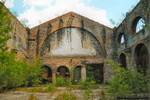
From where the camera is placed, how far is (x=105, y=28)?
26984 mm

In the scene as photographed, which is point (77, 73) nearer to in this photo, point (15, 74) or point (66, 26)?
point (66, 26)

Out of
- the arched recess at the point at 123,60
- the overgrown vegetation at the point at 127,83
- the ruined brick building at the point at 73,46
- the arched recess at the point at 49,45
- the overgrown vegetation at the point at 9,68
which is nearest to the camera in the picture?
the overgrown vegetation at the point at 9,68

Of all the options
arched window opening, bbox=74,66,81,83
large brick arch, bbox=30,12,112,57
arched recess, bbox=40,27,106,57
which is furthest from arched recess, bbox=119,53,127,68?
arched window opening, bbox=74,66,81,83

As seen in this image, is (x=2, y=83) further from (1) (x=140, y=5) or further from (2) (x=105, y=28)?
(2) (x=105, y=28)

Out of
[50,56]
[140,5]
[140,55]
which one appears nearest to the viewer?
[140,5]

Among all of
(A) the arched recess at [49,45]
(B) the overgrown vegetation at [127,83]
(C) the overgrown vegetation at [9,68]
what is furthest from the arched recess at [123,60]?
(B) the overgrown vegetation at [127,83]

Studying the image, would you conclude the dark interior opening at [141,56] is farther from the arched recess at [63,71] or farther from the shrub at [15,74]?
the arched recess at [63,71]

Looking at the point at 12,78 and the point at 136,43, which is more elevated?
the point at 136,43

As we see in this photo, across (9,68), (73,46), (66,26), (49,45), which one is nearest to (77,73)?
(73,46)

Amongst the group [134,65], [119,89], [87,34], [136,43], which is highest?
[87,34]

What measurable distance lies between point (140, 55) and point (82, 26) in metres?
8.17

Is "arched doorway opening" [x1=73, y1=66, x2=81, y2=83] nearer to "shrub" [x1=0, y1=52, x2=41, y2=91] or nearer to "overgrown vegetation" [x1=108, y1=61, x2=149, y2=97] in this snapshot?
"shrub" [x1=0, y1=52, x2=41, y2=91]

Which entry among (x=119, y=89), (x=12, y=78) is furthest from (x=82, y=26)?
(x=119, y=89)

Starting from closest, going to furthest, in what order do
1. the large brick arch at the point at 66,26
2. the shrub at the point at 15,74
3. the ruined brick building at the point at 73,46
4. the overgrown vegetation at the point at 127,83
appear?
the overgrown vegetation at the point at 127,83 → the shrub at the point at 15,74 → the ruined brick building at the point at 73,46 → the large brick arch at the point at 66,26
